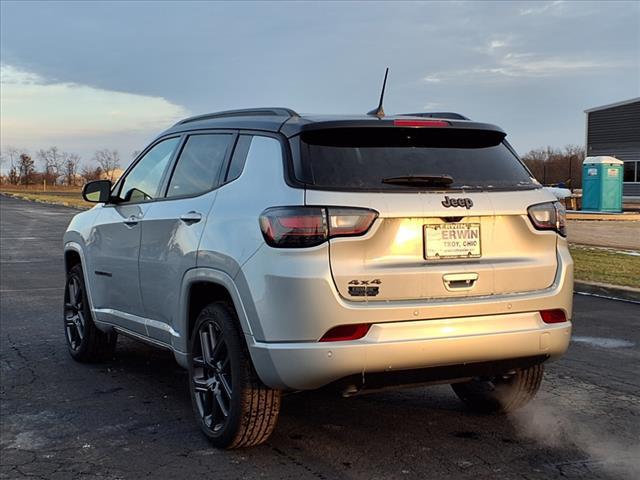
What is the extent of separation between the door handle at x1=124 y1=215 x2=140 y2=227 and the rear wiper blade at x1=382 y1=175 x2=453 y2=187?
6.93 feet

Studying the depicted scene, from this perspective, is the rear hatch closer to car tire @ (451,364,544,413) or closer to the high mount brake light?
the high mount brake light

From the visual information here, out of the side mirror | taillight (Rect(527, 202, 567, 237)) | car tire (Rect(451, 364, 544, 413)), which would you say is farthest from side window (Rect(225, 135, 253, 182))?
car tire (Rect(451, 364, 544, 413))

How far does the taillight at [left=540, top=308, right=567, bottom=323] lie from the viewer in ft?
13.6

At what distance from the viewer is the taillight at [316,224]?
371 centimetres

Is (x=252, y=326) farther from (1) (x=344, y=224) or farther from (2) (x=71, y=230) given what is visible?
(2) (x=71, y=230)

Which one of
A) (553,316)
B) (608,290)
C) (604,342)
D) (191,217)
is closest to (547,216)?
(553,316)

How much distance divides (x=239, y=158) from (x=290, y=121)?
1.37 feet

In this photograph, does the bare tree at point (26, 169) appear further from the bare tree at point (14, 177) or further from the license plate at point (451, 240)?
the license plate at point (451, 240)

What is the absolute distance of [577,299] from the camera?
997cm

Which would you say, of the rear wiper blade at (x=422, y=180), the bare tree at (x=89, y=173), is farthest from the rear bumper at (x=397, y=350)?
the bare tree at (x=89, y=173)

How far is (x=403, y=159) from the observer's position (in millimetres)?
4094

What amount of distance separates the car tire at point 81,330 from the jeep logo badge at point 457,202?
3342 mm

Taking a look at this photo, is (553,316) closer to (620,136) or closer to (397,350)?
(397,350)

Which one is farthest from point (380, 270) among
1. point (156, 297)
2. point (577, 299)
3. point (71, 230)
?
point (577, 299)
